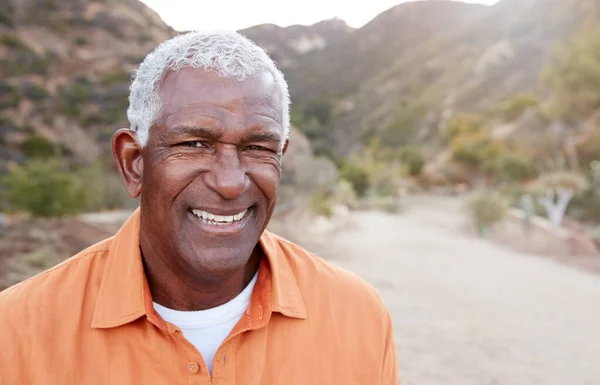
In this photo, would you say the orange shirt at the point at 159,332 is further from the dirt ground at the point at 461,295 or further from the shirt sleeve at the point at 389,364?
the dirt ground at the point at 461,295

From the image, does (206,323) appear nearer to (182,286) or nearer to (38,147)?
(182,286)

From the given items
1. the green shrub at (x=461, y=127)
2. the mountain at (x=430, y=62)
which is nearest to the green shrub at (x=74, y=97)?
the mountain at (x=430, y=62)

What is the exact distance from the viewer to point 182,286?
149 cm

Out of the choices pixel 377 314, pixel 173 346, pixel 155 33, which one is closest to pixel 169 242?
pixel 173 346

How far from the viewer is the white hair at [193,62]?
1.37m

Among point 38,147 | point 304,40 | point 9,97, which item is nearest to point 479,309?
point 38,147

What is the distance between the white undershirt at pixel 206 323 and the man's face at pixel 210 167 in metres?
0.14

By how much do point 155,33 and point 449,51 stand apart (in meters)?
40.9

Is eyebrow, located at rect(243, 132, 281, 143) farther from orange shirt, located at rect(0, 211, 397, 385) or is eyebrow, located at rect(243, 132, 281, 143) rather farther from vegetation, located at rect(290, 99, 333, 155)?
vegetation, located at rect(290, 99, 333, 155)

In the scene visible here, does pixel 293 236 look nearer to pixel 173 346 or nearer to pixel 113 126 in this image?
pixel 173 346

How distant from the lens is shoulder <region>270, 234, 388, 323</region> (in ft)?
5.22

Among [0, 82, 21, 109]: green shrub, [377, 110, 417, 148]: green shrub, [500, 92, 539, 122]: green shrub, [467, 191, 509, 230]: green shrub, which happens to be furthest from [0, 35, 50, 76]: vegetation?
[377, 110, 417, 148]: green shrub

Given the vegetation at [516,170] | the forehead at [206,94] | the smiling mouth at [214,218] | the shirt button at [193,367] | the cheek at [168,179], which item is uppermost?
the forehead at [206,94]

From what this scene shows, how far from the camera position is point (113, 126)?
67.5 feet
